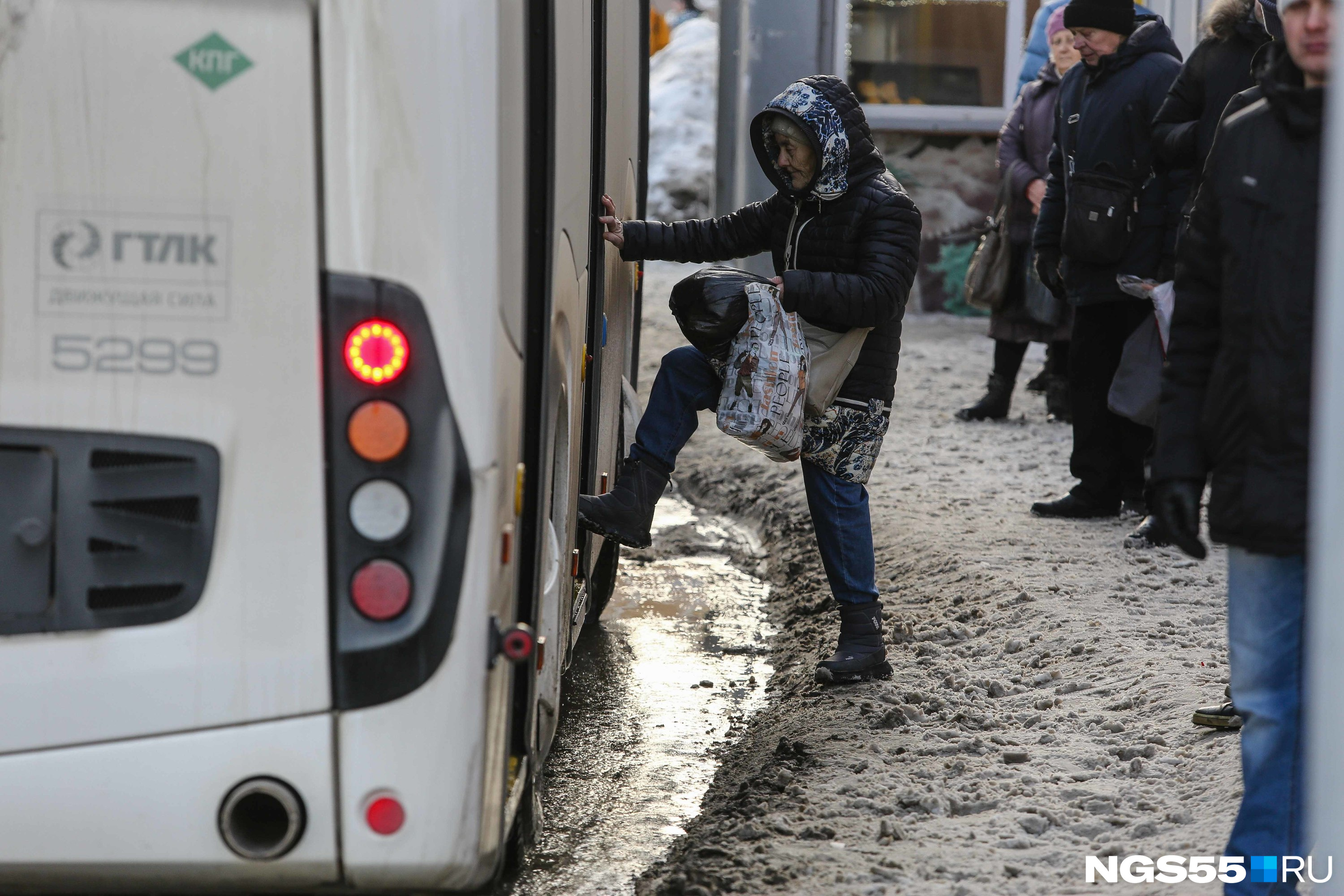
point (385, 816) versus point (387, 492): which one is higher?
point (387, 492)

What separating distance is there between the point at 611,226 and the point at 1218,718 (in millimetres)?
2242

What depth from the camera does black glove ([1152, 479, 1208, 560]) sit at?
10.4ft

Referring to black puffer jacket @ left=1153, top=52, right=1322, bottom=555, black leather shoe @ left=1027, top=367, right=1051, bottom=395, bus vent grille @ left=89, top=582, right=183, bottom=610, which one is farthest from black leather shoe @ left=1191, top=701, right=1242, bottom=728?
black leather shoe @ left=1027, top=367, right=1051, bottom=395

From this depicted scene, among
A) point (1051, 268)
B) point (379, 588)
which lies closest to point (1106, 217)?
point (1051, 268)

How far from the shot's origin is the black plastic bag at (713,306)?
4801 millimetres

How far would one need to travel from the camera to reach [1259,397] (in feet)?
9.68

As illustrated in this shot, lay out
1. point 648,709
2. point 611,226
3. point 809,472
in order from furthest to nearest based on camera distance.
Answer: point 648,709
point 809,472
point 611,226

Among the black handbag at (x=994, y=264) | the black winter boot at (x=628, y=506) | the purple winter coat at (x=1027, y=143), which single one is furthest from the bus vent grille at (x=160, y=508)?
the black handbag at (x=994, y=264)

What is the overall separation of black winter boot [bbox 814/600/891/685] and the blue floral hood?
137cm

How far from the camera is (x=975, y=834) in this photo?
157 inches

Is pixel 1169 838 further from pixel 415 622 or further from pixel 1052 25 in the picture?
pixel 1052 25

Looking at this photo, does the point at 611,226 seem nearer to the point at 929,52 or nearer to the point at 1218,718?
the point at 1218,718

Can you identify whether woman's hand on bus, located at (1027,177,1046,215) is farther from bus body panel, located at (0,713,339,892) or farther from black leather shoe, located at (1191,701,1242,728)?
bus body panel, located at (0,713,339,892)

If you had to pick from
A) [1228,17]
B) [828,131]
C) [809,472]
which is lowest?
[809,472]
